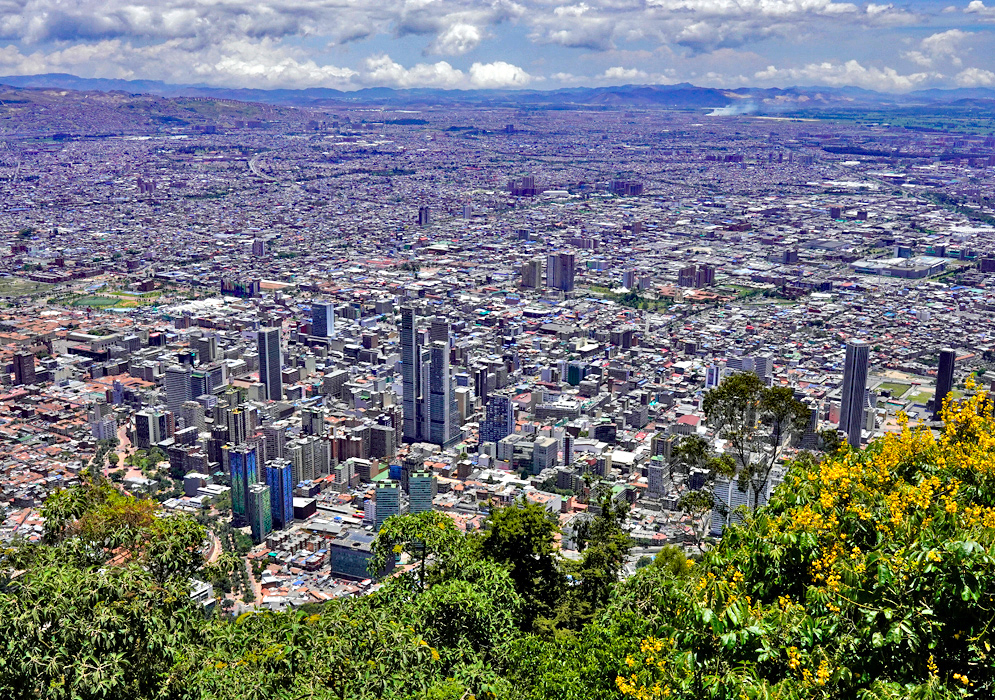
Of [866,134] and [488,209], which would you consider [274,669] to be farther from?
[866,134]

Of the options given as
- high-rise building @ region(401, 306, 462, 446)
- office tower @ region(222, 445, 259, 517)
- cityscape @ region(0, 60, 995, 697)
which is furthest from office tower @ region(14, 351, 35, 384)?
office tower @ region(222, 445, 259, 517)

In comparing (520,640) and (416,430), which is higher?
(520,640)

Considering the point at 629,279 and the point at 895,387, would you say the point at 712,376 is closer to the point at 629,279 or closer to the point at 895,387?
the point at 895,387

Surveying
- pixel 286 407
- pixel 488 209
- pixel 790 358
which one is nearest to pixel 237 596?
pixel 286 407

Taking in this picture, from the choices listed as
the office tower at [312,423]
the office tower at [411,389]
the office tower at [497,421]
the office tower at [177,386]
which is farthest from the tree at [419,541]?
the office tower at [177,386]

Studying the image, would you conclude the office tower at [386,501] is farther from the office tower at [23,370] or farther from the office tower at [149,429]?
the office tower at [23,370]

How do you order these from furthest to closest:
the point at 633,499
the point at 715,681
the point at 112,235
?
the point at 112,235
the point at 633,499
the point at 715,681
